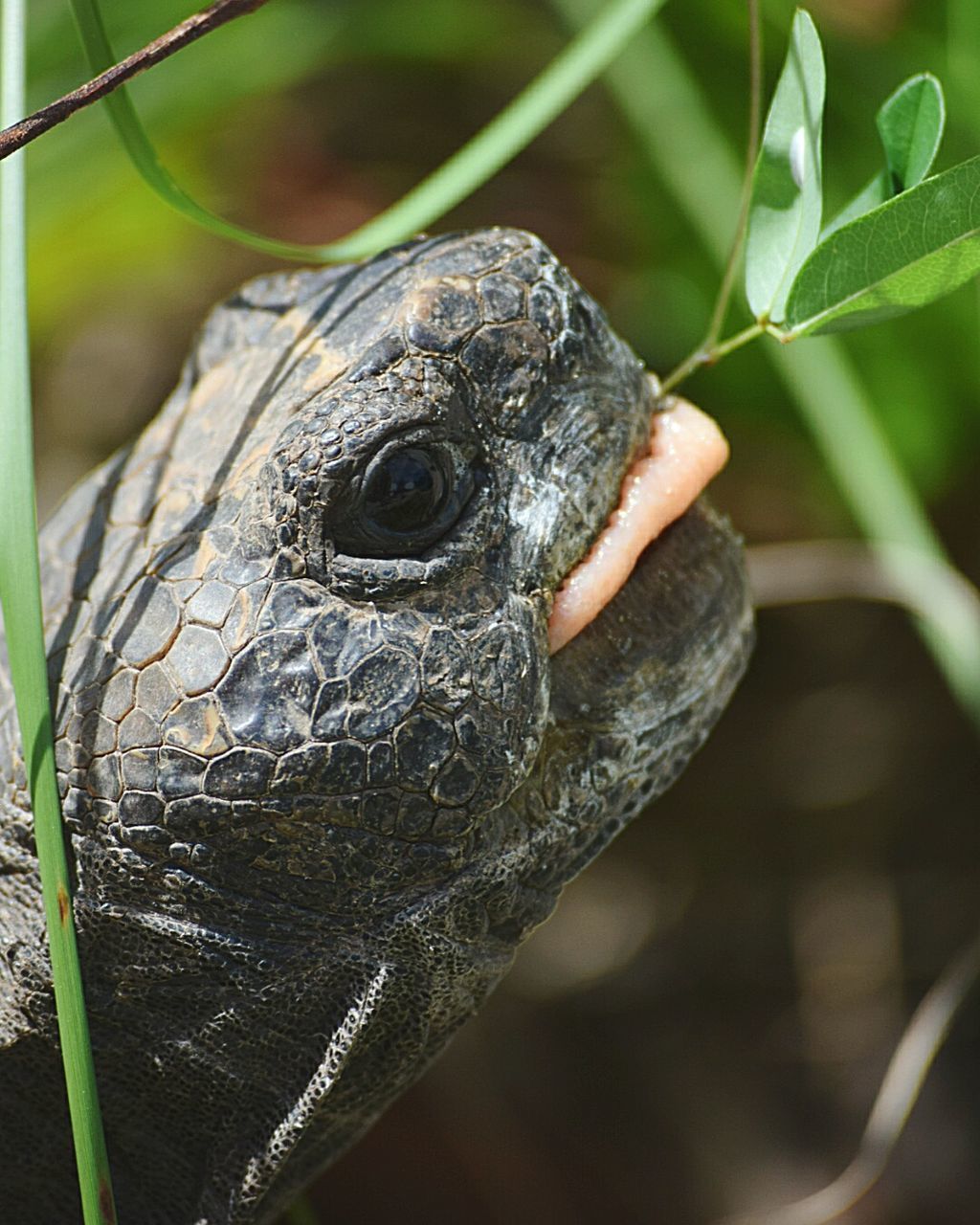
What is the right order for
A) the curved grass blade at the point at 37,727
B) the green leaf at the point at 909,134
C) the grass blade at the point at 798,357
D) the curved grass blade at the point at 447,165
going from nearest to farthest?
the curved grass blade at the point at 37,727 < the green leaf at the point at 909,134 < the curved grass blade at the point at 447,165 < the grass blade at the point at 798,357

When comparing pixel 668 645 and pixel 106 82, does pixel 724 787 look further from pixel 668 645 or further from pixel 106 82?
pixel 106 82

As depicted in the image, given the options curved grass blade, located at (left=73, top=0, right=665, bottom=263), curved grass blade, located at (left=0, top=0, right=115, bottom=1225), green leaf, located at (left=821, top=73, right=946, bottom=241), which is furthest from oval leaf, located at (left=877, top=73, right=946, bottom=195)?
curved grass blade, located at (left=0, top=0, right=115, bottom=1225)

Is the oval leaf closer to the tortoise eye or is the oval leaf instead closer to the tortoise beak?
the tortoise beak

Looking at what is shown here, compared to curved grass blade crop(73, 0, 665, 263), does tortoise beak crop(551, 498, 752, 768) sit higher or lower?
lower

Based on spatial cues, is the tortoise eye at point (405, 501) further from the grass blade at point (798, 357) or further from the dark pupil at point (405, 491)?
the grass blade at point (798, 357)

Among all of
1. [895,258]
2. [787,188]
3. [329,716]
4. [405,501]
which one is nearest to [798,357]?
[787,188]

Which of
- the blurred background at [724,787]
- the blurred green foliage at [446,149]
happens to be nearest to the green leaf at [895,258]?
the blurred green foliage at [446,149]
